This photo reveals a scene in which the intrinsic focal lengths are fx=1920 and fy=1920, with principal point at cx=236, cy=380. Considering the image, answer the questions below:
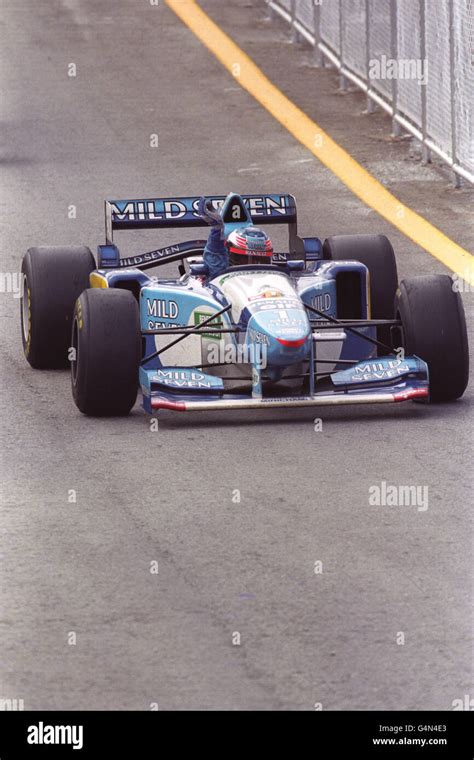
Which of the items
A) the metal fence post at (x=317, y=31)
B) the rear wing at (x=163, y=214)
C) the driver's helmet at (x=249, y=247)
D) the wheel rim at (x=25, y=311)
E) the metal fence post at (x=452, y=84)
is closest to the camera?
the driver's helmet at (x=249, y=247)

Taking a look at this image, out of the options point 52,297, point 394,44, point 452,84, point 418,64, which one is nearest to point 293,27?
point 394,44

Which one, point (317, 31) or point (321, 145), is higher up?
point (317, 31)

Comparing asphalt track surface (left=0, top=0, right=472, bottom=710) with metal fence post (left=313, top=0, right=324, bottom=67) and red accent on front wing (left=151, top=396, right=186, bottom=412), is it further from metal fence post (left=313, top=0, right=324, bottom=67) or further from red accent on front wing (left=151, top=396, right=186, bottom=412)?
metal fence post (left=313, top=0, right=324, bottom=67)

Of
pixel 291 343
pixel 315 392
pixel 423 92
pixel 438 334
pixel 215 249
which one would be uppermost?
pixel 215 249

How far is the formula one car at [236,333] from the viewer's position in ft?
33.2

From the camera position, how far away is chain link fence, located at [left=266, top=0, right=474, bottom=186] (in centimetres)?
1659

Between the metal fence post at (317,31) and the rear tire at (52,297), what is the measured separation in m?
11.0

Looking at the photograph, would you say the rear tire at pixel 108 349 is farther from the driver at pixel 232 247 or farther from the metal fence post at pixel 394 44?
the metal fence post at pixel 394 44

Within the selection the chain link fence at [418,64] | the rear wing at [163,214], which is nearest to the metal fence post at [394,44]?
the chain link fence at [418,64]

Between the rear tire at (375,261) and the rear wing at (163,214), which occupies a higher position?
the rear wing at (163,214)

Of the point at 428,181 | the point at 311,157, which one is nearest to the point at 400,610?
the point at 428,181

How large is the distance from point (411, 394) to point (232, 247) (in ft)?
4.99

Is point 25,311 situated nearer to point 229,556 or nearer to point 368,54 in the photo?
point 229,556

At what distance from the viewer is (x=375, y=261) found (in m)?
12.0
